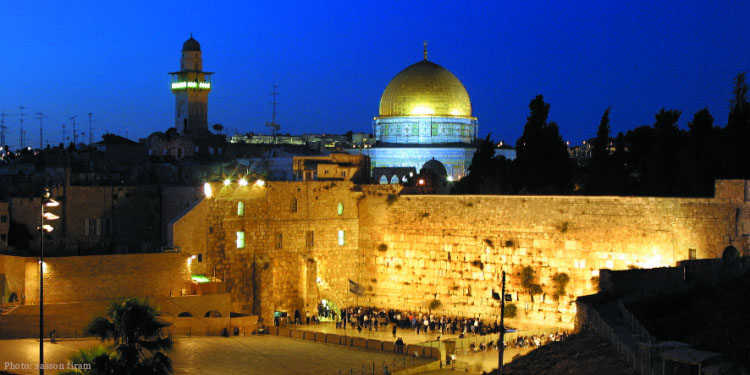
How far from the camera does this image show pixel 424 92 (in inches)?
2180

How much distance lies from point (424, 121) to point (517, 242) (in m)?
27.2

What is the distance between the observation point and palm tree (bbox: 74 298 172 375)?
58.3 feet

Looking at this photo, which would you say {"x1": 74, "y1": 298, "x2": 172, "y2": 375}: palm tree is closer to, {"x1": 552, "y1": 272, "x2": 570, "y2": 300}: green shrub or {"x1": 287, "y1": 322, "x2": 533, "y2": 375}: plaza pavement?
{"x1": 287, "y1": 322, "x2": 533, "y2": 375}: plaza pavement

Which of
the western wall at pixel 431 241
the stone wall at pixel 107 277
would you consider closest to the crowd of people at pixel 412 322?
the western wall at pixel 431 241

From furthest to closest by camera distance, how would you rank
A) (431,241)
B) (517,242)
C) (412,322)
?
(431,241)
(412,322)
(517,242)

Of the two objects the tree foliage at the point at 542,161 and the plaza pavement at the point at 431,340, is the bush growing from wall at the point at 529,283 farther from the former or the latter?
the tree foliage at the point at 542,161

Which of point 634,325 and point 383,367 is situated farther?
point 383,367

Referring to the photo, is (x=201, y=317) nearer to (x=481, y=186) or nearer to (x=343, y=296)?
(x=343, y=296)

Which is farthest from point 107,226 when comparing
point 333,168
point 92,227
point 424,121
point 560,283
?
point 424,121

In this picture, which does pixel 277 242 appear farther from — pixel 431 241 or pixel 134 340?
pixel 134 340

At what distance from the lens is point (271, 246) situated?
31.7m

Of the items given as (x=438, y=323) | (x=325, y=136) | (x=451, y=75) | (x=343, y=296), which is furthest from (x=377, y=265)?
(x=325, y=136)

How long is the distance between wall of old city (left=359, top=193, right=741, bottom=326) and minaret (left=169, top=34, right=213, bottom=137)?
35.1 meters

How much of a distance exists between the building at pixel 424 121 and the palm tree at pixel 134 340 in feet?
121
